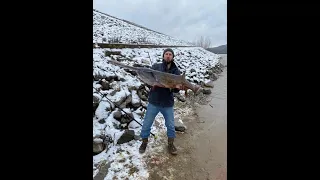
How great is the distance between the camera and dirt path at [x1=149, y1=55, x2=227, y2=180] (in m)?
3.41

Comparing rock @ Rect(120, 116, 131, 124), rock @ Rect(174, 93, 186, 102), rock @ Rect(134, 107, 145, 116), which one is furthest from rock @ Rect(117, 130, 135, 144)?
rock @ Rect(174, 93, 186, 102)

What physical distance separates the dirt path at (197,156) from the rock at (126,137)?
65 centimetres

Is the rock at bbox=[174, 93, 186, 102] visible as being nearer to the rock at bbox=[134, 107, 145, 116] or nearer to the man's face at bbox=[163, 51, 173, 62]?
the rock at bbox=[134, 107, 145, 116]

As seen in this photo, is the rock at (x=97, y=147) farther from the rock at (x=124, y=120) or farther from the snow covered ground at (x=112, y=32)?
the snow covered ground at (x=112, y=32)

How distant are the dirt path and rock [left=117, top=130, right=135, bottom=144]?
654 millimetres

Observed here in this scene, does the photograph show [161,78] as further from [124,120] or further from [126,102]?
[126,102]

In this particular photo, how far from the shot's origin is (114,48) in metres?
9.20

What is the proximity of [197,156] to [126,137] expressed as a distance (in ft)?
4.37

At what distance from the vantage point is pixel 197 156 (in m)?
3.97

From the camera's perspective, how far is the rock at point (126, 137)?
4177 millimetres

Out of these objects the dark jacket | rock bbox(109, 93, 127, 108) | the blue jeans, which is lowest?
the blue jeans

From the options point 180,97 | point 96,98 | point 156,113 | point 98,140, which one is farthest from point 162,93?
point 180,97

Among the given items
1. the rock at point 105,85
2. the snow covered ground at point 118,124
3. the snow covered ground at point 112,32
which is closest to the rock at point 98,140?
the snow covered ground at point 118,124
